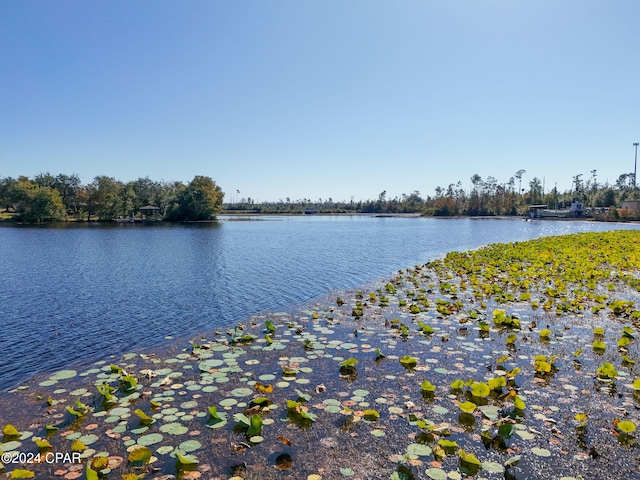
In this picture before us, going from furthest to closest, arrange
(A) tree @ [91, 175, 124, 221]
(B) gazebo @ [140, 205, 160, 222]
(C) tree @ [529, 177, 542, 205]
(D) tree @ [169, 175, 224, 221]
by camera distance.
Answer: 1. (C) tree @ [529, 177, 542, 205]
2. (B) gazebo @ [140, 205, 160, 222]
3. (D) tree @ [169, 175, 224, 221]
4. (A) tree @ [91, 175, 124, 221]

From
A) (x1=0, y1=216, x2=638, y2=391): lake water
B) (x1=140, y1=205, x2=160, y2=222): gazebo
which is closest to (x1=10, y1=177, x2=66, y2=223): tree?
(x1=140, y1=205, x2=160, y2=222): gazebo

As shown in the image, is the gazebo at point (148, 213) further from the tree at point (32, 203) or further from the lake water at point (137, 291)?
the lake water at point (137, 291)

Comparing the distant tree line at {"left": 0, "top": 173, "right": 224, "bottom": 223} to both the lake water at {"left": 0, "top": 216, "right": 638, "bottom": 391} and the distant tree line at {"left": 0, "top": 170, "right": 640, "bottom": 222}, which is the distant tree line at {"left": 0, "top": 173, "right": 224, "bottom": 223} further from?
the lake water at {"left": 0, "top": 216, "right": 638, "bottom": 391}

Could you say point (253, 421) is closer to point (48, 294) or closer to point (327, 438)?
point (327, 438)

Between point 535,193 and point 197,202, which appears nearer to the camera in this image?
point 197,202

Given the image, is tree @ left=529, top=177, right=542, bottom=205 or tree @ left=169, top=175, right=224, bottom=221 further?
tree @ left=529, top=177, right=542, bottom=205

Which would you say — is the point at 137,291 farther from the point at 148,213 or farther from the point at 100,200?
the point at 148,213

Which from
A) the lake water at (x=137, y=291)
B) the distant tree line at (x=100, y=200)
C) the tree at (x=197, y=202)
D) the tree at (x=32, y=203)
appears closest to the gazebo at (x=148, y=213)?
the distant tree line at (x=100, y=200)

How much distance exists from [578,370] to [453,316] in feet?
12.4

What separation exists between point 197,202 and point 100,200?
18914 millimetres

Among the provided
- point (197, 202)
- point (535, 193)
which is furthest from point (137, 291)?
point (535, 193)

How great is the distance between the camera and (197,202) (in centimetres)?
7962

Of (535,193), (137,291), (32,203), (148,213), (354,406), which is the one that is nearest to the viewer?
(354,406)

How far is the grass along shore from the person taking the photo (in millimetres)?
4125
